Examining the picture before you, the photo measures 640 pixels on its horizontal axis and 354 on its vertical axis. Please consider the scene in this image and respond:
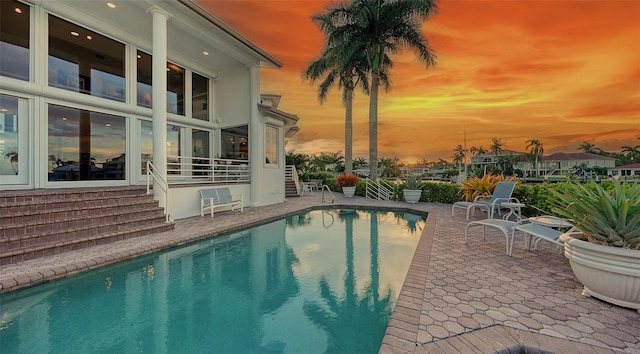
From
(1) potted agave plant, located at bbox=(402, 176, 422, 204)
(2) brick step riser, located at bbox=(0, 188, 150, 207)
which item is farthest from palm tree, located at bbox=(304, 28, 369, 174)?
(2) brick step riser, located at bbox=(0, 188, 150, 207)

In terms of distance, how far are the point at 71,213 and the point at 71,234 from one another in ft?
2.05

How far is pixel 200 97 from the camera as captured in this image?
11578 millimetres

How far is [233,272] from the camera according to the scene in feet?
14.7

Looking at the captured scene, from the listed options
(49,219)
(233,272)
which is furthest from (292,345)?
(49,219)

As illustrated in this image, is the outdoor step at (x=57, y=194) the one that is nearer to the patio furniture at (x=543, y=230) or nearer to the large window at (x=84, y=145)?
the large window at (x=84, y=145)

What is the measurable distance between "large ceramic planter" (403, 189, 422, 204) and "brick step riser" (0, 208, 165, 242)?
9.63 metres

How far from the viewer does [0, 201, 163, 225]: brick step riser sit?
482 cm

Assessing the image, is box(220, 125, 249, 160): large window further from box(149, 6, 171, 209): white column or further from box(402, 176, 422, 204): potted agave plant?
box(402, 176, 422, 204): potted agave plant

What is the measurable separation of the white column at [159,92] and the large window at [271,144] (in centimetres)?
460

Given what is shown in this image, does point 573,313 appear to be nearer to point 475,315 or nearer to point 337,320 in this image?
point 475,315

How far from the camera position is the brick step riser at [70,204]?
498 centimetres

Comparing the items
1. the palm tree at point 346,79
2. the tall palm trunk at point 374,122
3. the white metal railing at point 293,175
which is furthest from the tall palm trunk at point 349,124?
the white metal railing at point 293,175

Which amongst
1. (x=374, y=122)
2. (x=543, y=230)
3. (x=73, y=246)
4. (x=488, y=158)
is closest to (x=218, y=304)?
(x=73, y=246)

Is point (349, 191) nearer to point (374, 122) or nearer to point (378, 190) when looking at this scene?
point (378, 190)
